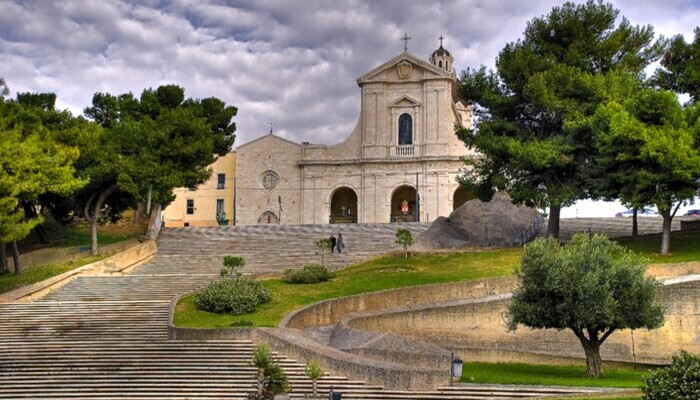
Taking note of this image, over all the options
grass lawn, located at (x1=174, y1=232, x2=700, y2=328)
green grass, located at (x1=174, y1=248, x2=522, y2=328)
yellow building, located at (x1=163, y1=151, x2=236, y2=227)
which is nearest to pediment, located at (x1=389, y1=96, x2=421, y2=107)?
yellow building, located at (x1=163, y1=151, x2=236, y2=227)

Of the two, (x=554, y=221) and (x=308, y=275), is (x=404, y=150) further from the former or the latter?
(x=308, y=275)

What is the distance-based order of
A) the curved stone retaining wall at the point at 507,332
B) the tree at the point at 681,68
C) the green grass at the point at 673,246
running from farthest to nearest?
the tree at the point at 681,68
the green grass at the point at 673,246
the curved stone retaining wall at the point at 507,332

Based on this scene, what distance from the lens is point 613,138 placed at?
3098 cm

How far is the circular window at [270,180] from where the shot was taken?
195 feet

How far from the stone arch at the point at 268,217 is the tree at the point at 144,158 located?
12.8 metres

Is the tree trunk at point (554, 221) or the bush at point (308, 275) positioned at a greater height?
the tree trunk at point (554, 221)

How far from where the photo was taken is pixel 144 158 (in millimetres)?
39969

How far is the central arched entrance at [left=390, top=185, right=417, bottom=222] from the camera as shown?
188 feet

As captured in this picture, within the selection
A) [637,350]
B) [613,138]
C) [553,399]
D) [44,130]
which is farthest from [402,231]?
[553,399]

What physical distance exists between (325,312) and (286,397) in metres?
9.71

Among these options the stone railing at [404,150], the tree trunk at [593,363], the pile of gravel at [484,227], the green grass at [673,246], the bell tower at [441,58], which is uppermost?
the bell tower at [441,58]

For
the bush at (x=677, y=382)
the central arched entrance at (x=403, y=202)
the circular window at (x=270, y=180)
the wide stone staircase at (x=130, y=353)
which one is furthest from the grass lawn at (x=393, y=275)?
the circular window at (x=270, y=180)

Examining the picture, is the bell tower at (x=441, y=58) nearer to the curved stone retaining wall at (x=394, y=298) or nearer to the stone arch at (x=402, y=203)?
the stone arch at (x=402, y=203)

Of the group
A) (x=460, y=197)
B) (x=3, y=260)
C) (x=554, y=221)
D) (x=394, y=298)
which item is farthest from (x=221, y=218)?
(x=394, y=298)
